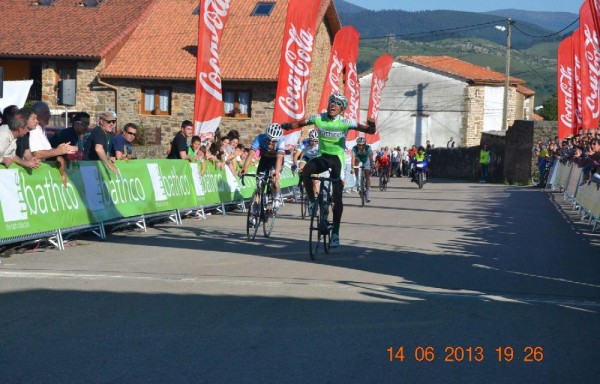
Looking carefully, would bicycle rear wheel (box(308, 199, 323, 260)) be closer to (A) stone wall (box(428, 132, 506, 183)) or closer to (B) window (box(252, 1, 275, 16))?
(B) window (box(252, 1, 275, 16))

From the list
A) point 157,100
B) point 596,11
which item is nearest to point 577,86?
point 596,11

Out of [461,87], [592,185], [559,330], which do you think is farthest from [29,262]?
[461,87]

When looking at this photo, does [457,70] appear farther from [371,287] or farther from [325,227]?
[371,287]

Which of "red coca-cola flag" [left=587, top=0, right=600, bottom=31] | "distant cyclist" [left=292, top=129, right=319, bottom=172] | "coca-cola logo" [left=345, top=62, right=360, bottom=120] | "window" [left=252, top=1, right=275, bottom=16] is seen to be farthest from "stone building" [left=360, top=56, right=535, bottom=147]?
"red coca-cola flag" [left=587, top=0, right=600, bottom=31]

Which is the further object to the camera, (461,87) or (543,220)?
(461,87)

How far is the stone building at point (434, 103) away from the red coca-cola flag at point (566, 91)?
139 ft

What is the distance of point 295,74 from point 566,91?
1252cm

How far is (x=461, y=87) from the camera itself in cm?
7600

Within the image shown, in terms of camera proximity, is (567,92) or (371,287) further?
(567,92)

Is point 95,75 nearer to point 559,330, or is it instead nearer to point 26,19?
point 26,19

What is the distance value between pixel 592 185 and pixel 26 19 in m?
36.9

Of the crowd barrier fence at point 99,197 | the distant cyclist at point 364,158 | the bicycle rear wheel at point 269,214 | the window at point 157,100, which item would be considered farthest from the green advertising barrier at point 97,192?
the window at point 157,100

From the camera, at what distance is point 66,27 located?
4925 cm

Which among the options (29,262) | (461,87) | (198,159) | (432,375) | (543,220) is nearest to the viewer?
(432,375)
